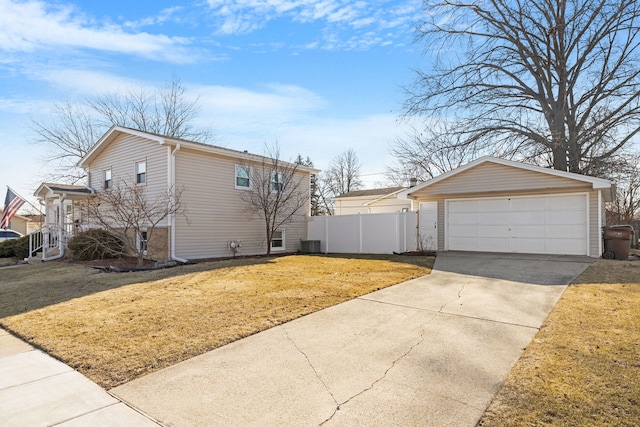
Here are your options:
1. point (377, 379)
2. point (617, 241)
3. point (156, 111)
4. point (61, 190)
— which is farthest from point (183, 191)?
point (156, 111)

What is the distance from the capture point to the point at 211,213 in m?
14.3

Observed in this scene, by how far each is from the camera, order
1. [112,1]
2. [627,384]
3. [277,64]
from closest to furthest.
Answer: [627,384]
[112,1]
[277,64]

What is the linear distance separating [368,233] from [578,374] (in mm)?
12590

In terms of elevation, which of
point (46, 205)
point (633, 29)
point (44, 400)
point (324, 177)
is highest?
point (633, 29)

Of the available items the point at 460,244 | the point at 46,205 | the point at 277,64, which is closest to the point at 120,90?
the point at 46,205

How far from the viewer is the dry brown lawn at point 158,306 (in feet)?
14.2

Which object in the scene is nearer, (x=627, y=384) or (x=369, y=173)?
(x=627, y=384)

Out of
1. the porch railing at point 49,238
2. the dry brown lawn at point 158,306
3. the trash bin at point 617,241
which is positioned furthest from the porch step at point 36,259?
the trash bin at point 617,241

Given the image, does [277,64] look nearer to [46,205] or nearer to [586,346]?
[586,346]

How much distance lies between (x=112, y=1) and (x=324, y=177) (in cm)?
3526

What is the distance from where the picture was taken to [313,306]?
611 centimetres

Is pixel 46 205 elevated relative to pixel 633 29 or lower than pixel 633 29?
lower

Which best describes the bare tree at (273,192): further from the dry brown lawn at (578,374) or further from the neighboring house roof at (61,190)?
the dry brown lawn at (578,374)

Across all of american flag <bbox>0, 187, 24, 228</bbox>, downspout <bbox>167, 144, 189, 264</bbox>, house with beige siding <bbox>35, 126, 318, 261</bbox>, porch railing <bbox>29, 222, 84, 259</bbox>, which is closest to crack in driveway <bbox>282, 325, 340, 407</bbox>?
downspout <bbox>167, 144, 189, 264</bbox>
